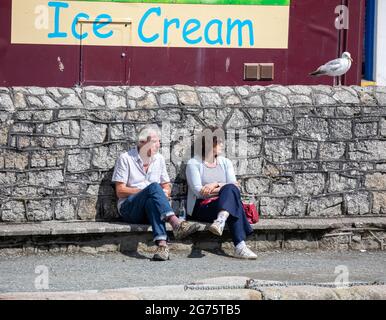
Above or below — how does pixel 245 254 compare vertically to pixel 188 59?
below

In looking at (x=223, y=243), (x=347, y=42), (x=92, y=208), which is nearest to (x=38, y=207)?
(x=92, y=208)

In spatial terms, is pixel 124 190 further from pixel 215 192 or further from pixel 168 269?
pixel 168 269

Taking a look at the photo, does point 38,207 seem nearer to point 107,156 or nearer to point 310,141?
point 107,156

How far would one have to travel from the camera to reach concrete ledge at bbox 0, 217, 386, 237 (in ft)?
27.8

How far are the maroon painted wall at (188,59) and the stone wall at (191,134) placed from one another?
74.4 inches

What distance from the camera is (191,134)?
9.23 meters

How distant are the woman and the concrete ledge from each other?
0.21 m

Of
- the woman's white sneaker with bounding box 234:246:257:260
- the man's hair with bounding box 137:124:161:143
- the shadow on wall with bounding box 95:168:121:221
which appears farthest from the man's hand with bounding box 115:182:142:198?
the woman's white sneaker with bounding box 234:246:257:260

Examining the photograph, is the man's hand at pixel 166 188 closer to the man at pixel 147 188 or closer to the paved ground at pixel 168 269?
the man at pixel 147 188

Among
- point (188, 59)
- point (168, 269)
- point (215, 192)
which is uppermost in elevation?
point (188, 59)

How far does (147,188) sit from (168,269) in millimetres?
894

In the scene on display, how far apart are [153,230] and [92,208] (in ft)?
2.52

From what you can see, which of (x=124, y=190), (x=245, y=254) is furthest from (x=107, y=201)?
(x=245, y=254)

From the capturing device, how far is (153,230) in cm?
852
